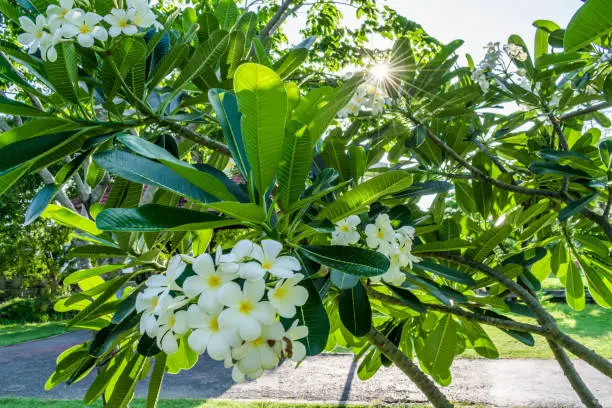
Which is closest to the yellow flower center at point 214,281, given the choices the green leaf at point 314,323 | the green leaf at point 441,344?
the green leaf at point 314,323

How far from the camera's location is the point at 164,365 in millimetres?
1021

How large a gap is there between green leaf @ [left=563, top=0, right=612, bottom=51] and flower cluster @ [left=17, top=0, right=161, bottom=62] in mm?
652

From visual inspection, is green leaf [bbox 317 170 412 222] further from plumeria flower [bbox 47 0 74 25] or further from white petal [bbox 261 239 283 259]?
plumeria flower [bbox 47 0 74 25]

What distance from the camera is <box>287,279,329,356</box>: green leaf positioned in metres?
0.56

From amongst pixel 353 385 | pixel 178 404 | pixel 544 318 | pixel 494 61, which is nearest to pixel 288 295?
pixel 544 318

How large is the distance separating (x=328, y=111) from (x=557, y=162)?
3.04 ft

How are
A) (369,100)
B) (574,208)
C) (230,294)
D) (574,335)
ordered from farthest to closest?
(574,335), (369,100), (574,208), (230,294)

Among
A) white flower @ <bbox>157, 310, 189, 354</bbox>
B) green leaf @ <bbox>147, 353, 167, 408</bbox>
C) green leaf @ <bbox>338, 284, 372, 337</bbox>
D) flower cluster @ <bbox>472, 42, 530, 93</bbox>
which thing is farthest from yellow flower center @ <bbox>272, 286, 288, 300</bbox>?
flower cluster @ <bbox>472, 42, 530, 93</bbox>

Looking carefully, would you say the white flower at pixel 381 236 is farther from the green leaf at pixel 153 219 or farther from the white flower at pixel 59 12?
the white flower at pixel 59 12

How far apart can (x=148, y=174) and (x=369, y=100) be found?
1032 millimetres

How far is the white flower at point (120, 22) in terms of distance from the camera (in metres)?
0.79

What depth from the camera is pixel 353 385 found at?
5.21 m

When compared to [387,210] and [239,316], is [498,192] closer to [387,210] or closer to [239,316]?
[387,210]

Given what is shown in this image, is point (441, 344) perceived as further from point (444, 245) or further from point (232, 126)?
point (232, 126)
